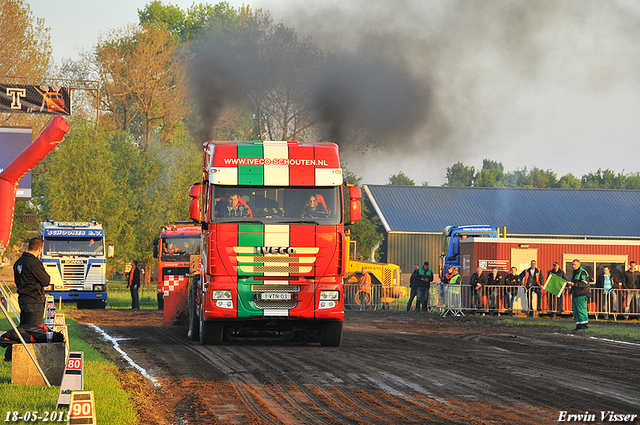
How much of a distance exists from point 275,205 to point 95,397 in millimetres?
6436

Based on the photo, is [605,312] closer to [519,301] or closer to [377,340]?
[519,301]

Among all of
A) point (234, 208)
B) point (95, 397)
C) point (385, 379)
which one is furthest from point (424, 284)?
point (95, 397)

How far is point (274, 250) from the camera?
1492 centimetres

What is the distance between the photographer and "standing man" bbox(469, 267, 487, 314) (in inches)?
1083

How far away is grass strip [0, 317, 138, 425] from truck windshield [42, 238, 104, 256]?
66.4 ft

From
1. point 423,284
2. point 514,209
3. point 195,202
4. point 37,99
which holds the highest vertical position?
point 37,99

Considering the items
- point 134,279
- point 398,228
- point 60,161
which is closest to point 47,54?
point 60,161

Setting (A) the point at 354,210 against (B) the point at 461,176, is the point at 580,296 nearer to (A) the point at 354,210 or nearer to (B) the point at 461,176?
(A) the point at 354,210

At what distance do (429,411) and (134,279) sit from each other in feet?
77.5

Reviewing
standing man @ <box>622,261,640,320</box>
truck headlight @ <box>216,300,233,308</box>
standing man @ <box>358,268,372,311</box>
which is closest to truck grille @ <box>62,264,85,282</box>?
standing man @ <box>358,268,372,311</box>

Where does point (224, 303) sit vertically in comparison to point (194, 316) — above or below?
above

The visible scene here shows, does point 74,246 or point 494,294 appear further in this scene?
point 74,246

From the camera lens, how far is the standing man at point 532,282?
27.2 meters

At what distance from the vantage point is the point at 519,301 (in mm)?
27391
